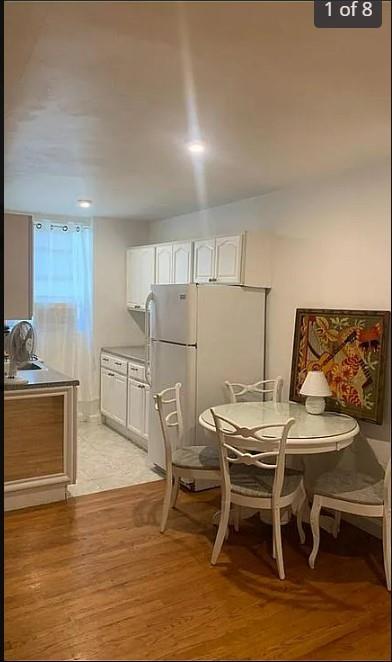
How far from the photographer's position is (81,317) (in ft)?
10.7

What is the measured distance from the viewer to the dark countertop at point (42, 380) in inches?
91.6

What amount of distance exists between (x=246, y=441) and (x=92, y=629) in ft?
2.65

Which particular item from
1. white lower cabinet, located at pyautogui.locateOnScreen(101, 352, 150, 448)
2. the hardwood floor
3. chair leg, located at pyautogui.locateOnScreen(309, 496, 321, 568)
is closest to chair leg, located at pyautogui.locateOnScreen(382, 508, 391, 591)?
the hardwood floor

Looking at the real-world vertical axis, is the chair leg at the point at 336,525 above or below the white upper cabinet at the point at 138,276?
below

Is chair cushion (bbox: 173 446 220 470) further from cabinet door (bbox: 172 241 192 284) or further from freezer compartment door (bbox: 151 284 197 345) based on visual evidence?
cabinet door (bbox: 172 241 192 284)

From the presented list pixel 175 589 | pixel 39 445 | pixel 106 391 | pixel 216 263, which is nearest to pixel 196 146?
pixel 175 589

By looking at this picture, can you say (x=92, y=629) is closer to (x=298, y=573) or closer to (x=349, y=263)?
(x=298, y=573)

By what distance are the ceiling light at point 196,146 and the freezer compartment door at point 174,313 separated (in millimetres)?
1482

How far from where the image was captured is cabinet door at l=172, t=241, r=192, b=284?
253 cm

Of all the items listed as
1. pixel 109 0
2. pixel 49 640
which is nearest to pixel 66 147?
pixel 109 0

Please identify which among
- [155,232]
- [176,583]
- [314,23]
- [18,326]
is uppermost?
[155,232]

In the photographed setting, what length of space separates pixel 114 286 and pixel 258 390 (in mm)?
1771

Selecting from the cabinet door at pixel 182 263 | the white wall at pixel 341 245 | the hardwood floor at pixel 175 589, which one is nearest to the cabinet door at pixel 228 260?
the cabinet door at pixel 182 263

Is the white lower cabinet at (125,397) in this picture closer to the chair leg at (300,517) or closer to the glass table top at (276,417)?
the glass table top at (276,417)
